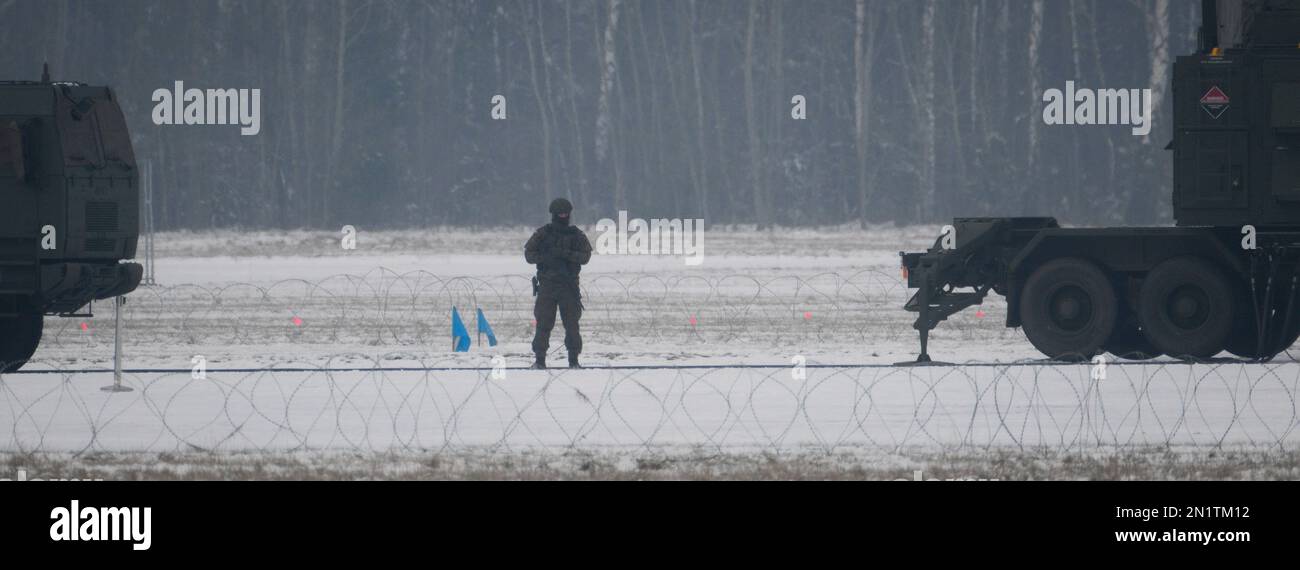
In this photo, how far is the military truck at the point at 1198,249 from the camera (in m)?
16.6

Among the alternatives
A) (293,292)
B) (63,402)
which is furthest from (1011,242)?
(293,292)

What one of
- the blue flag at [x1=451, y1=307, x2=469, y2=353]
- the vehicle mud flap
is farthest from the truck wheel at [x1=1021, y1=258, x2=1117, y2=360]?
the vehicle mud flap

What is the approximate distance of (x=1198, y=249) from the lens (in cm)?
1733

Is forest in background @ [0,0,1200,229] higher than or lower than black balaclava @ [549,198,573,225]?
higher

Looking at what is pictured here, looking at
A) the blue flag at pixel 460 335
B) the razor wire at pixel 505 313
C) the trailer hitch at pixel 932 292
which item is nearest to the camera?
the trailer hitch at pixel 932 292

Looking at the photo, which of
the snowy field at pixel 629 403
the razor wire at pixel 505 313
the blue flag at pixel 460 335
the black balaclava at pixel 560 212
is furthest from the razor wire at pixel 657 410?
the razor wire at pixel 505 313

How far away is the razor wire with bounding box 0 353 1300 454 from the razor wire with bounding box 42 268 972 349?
437 centimetres

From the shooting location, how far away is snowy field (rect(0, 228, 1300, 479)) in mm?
10859

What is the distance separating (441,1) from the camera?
55.1 metres

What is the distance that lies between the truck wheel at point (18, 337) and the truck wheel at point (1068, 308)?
36.6ft

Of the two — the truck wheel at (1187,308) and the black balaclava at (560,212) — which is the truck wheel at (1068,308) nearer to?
the truck wheel at (1187,308)

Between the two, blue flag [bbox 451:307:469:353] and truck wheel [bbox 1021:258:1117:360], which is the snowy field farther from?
truck wheel [bbox 1021:258:1117:360]

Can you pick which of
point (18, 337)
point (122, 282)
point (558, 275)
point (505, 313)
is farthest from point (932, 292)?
point (18, 337)

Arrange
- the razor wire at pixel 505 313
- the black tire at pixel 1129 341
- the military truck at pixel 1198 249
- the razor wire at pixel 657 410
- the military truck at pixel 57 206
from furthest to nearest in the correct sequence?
1. the razor wire at pixel 505 313
2. the black tire at pixel 1129 341
3. the military truck at pixel 1198 249
4. the military truck at pixel 57 206
5. the razor wire at pixel 657 410
